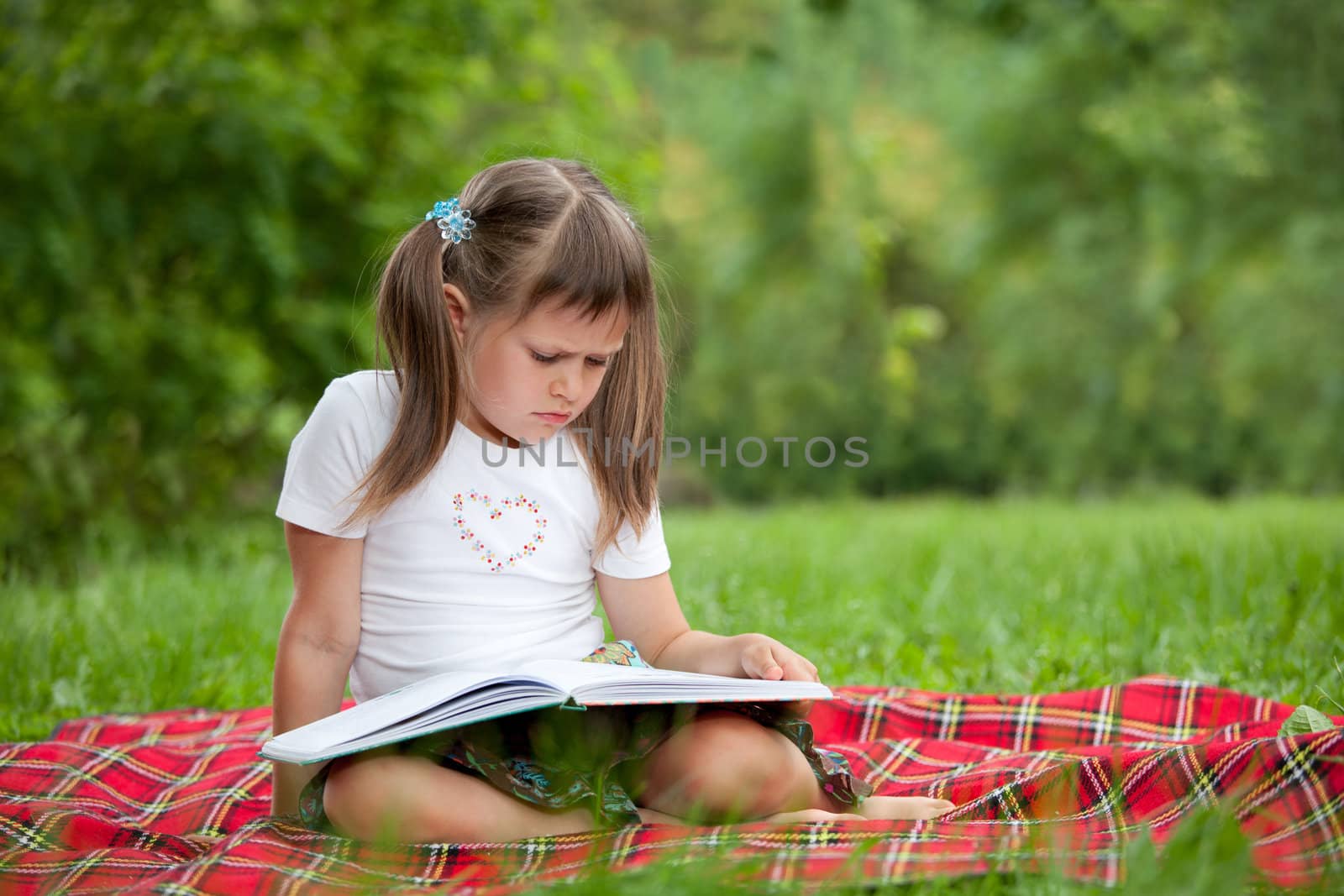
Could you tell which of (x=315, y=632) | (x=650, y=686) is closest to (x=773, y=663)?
(x=650, y=686)

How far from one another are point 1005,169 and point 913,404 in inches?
75.9

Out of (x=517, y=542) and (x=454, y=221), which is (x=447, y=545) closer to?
(x=517, y=542)

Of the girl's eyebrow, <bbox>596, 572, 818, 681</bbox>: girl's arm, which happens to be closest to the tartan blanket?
<bbox>596, 572, 818, 681</bbox>: girl's arm

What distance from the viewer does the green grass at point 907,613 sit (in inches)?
101

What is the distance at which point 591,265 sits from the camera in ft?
5.77

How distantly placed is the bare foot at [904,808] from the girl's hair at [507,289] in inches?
20.3

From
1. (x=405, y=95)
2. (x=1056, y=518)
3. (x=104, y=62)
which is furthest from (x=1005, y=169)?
(x=104, y=62)

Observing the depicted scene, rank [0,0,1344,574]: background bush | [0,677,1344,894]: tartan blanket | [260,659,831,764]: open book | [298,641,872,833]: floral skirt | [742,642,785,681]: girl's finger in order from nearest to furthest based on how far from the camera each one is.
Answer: [0,677,1344,894]: tartan blanket, [260,659,831,764]: open book, [298,641,872,833]: floral skirt, [742,642,785,681]: girl's finger, [0,0,1344,574]: background bush

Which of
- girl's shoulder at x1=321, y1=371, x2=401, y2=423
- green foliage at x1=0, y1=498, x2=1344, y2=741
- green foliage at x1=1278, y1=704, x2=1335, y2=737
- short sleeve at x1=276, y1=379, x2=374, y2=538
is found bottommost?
green foliage at x1=0, y1=498, x2=1344, y2=741

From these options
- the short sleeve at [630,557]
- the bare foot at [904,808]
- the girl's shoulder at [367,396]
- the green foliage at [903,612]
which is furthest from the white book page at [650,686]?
the green foliage at [903,612]

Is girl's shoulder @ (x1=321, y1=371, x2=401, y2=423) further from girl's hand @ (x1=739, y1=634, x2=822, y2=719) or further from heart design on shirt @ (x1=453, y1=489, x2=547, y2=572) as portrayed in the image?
girl's hand @ (x1=739, y1=634, x2=822, y2=719)

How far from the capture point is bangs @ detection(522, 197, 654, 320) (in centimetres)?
175

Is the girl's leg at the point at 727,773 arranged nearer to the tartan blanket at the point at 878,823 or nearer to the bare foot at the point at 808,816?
the bare foot at the point at 808,816

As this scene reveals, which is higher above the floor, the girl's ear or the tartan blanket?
the girl's ear
